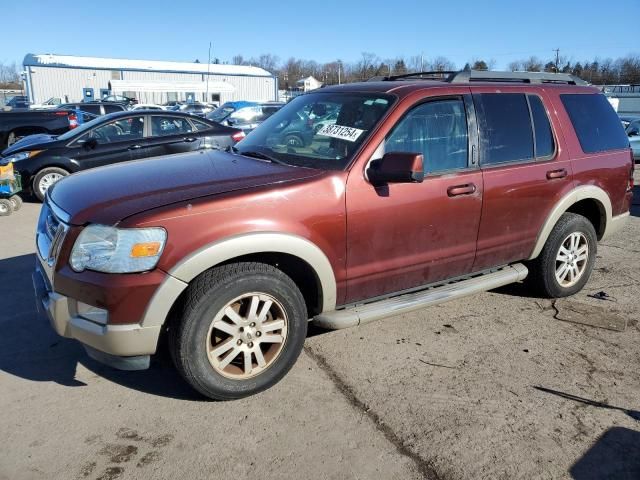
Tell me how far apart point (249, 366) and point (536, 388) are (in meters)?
1.79

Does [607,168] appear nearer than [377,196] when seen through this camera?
No

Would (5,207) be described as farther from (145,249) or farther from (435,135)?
(435,135)

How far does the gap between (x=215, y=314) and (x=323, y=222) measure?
0.84m

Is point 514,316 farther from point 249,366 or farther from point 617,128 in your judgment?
point 249,366

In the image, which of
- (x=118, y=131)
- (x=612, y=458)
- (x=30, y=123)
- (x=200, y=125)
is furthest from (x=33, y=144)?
(x=612, y=458)

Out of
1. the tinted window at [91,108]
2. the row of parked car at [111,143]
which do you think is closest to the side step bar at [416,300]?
the row of parked car at [111,143]

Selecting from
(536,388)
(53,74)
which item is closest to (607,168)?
(536,388)

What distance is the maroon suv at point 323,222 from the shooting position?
2.81m

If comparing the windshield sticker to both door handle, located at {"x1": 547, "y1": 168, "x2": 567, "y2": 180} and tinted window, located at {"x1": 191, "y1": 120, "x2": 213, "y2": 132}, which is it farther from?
tinted window, located at {"x1": 191, "y1": 120, "x2": 213, "y2": 132}

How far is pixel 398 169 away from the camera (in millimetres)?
3191

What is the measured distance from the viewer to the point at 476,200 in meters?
3.83

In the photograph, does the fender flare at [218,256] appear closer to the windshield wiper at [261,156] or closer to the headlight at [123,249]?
the headlight at [123,249]

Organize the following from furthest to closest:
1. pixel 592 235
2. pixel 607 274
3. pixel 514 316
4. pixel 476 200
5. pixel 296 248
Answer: pixel 607 274, pixel 592 235, pixel 514 316, pixel 476 200, pixel 296 248

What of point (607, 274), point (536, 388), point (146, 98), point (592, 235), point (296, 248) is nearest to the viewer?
point (296, 248)
